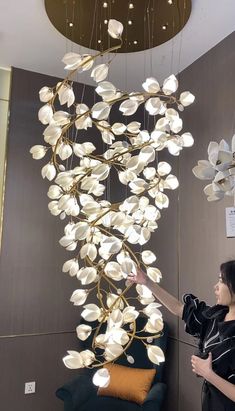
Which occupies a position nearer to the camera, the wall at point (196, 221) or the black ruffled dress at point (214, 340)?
the black ruffled dress at point (214, 340)

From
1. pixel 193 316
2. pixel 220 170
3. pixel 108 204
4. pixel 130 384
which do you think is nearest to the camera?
pixel 220 170

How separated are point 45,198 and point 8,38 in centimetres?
133

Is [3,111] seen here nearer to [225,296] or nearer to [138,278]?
[138,278]

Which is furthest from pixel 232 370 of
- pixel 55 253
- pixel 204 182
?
pixel 55 253

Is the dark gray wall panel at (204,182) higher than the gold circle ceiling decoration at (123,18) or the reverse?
the reverse

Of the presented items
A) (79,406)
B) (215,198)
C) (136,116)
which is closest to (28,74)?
(136,116)

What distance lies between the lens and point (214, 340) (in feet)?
5.70

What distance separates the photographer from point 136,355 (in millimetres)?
2867

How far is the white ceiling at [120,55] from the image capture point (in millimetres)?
2242

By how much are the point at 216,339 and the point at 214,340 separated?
15mm

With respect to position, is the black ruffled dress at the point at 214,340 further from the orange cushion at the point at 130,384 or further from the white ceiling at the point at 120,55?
the white ceiling at the point at 120,55

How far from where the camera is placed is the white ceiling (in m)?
2.24

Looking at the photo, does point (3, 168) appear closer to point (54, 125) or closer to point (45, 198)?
point (45, 198)

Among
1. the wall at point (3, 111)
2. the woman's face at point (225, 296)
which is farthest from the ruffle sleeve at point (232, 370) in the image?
the wall at point (3, 111)
